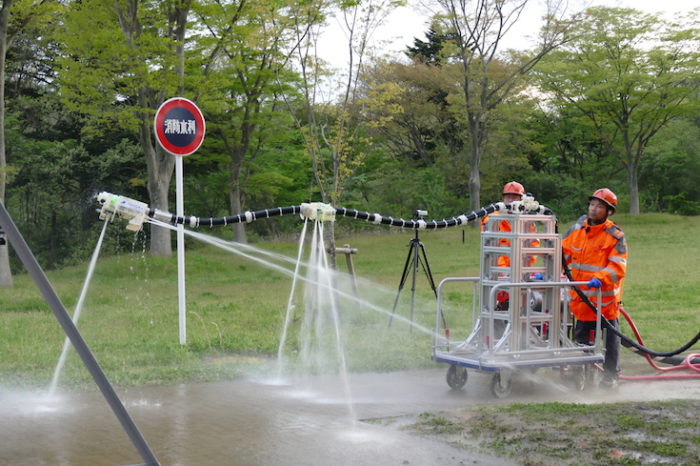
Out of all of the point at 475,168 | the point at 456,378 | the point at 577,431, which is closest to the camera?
the point at 577,431

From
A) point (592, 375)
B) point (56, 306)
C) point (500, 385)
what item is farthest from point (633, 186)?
point (56, 306)

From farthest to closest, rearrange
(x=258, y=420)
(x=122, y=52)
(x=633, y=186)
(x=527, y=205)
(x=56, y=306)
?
(x=633, y=186) < (x=122, y=52) < (x=527, y=205) < (x=258, y=420) < (x=56, y=306)

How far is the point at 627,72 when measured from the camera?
37.0 meters

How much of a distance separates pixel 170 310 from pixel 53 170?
19.8 metres

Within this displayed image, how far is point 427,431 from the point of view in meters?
5.66

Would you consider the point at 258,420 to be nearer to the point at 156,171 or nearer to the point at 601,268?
the point at 601,268

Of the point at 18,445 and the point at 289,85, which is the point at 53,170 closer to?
the point at 289,85

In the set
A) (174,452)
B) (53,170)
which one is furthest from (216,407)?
(53,170)

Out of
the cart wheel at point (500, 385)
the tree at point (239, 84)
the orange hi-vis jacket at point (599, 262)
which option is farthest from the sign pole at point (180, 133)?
the tree at point (239, 84)

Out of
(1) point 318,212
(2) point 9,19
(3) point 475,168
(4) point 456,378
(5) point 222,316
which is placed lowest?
(5) point 222,316

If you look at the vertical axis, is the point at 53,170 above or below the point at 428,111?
below

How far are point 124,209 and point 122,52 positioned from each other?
14.5 meters

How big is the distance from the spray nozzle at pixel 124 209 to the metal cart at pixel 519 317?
2946mm

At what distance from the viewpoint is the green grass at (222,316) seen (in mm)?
8375
